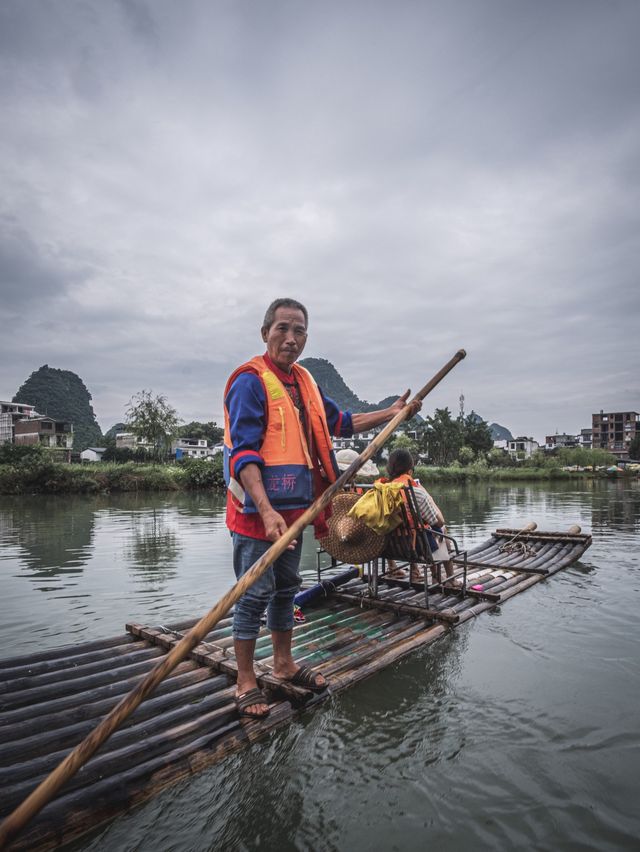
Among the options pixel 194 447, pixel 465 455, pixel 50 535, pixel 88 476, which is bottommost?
pixel 50 535

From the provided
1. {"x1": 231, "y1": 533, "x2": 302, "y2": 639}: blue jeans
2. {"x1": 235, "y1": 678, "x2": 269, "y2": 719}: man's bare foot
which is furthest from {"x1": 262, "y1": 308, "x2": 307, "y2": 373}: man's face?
{"x1": 235, "y1": 678, "x2": 269, "y2": 719}: man's bare foot

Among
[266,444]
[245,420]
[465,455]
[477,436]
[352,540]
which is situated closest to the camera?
[245,420]

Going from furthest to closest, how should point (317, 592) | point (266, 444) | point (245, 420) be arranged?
point (317, 592), point (266, 444), point (245, 420)

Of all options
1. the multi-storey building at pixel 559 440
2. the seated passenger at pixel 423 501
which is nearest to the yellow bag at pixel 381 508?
the seated passenger at pixel 423 501

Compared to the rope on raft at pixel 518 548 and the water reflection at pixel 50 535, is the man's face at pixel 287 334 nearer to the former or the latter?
the rope on raft at pixel 518 548

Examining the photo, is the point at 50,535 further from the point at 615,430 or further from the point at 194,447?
the point at 615,430

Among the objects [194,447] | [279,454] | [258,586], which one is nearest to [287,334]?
[279,454]

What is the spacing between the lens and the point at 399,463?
502cm

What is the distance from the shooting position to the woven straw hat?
4480mm

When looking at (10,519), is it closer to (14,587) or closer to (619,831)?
(14,587)

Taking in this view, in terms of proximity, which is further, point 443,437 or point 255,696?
point 443,437

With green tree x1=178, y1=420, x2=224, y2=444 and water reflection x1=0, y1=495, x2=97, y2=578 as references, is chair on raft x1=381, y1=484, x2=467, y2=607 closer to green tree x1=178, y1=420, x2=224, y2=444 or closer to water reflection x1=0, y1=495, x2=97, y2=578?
water reflection x1=0, y1=495, x2=97, y2=578

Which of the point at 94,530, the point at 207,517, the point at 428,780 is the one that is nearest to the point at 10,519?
the point at 94,530

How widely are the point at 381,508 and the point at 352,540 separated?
42 centimetres
